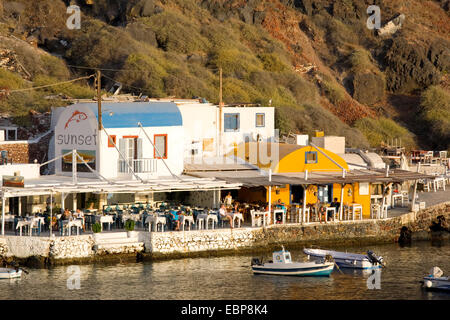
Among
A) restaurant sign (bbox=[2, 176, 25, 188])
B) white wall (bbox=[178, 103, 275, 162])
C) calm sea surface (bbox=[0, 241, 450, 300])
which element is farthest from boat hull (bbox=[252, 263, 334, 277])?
white wall (bbox=[178, 103, 275, 162])

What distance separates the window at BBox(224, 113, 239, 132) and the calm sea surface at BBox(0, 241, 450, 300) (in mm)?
12476

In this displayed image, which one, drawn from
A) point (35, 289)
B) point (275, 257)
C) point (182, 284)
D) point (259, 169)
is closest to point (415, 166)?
point (259, 169)

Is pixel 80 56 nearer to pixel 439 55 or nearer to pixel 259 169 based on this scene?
pixel 259 169

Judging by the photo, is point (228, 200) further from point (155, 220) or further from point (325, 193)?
point (325, 193)

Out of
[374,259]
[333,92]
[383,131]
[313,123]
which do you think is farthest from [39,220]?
[333,92]

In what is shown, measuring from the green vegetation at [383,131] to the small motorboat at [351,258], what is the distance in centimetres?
3367

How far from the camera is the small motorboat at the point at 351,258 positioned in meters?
40.1

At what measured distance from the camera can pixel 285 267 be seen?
38375 mm

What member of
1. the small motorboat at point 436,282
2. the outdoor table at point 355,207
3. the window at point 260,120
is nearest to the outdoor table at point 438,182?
the window at point 260,120

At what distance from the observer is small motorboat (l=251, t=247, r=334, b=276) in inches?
1511

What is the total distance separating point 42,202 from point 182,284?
30.2 feet

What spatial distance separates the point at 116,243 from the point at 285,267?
6.96 meters

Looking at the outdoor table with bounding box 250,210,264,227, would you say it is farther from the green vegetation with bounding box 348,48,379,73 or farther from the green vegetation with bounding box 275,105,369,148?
the green vegetation with bounding box 348,48,379,73

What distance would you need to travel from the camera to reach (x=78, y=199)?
43.8 meters
